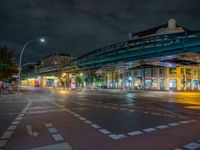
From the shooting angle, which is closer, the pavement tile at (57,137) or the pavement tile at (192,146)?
the pavement tile at (192,146)

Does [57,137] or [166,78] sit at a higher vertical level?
[166,78]

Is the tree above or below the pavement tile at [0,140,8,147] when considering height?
above

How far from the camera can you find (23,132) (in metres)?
7.81

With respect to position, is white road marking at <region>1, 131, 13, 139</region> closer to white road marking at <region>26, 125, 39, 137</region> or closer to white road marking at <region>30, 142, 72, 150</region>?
white road marking at <region>26, 125, 39, 137</region>

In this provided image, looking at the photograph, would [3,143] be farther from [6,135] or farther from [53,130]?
[53,130]

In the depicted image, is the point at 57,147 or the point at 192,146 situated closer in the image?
the point at 57,147

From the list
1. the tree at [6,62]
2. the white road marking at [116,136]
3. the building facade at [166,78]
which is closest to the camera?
the white road marking at [116,136]

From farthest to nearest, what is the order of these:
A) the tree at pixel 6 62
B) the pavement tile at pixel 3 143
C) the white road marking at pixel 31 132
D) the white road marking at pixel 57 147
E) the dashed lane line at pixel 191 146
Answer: the tree at pixel 6 62 → the white road marking at pixel 31 132 → the pavement tile at pixel 3 143 → the dashed lane line at pixel 191 146 → the white road marking at pixel 57 147

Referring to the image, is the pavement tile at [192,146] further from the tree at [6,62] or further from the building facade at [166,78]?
the building facade at [166,78]

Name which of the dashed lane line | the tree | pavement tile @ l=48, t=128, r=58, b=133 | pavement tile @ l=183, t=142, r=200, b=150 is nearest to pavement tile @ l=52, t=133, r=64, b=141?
pavement tile @ l=48, t=128, r=58, b=133

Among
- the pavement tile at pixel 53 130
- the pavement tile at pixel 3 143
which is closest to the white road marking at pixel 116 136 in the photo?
the pavement tile at pixel 53 130

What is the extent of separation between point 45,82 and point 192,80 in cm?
7254

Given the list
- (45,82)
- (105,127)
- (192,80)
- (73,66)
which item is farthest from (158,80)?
(45,82)

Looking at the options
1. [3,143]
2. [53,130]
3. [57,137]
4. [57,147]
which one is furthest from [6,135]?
[57,147]
